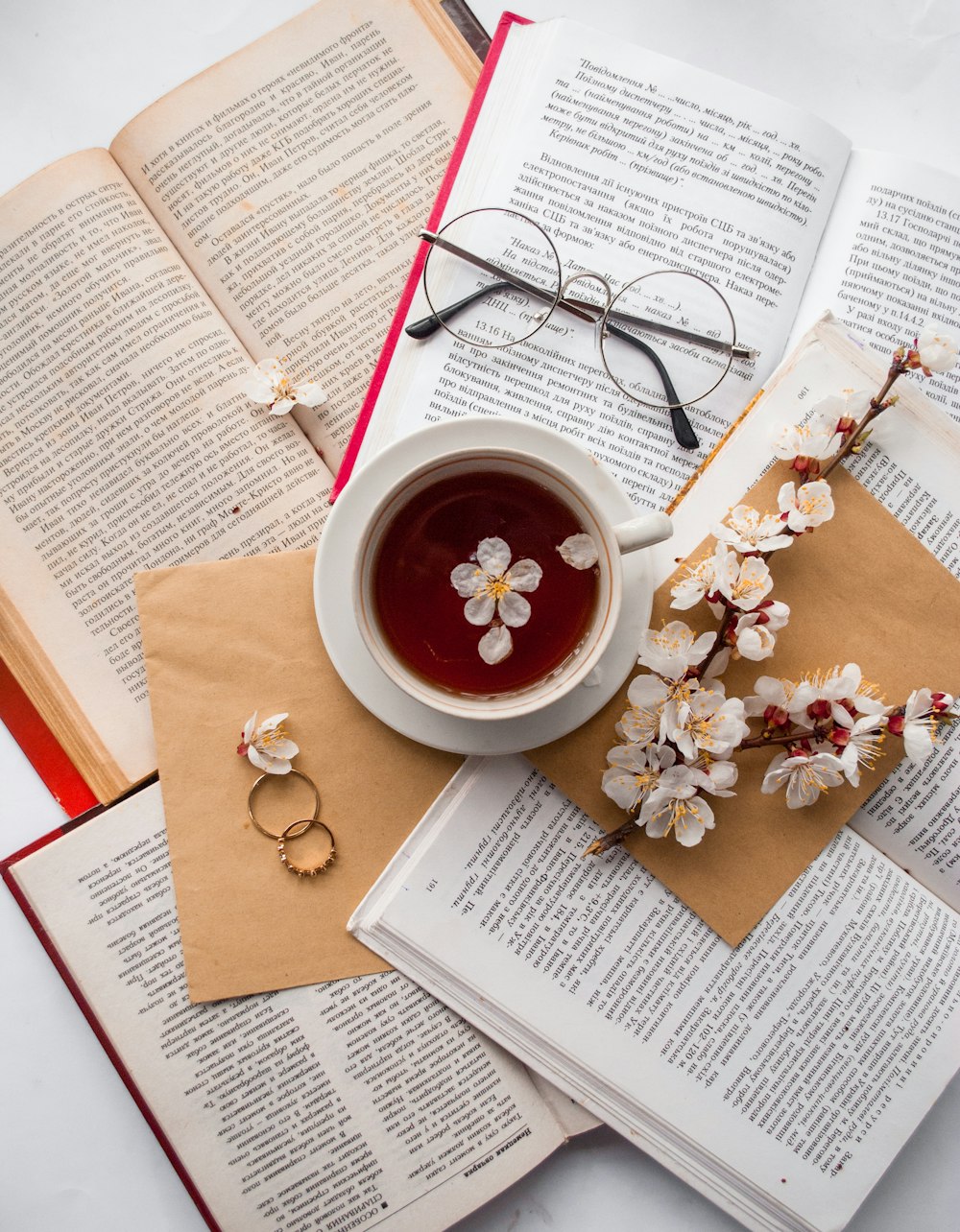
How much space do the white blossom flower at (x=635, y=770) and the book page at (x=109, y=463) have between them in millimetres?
418

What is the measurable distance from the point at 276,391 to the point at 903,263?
2.29ft

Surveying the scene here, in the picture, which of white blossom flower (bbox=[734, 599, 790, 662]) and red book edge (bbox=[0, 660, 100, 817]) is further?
red book edge (bbox=[0, 660, 100, 817])

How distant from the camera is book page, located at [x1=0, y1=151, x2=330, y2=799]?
93 cm

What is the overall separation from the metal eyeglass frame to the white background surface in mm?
300

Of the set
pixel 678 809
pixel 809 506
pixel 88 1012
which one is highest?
pixel 809 506

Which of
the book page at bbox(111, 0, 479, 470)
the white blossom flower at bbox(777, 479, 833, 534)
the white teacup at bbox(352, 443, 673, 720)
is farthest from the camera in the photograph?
the book page at bbox(111, 0, 479, 470)

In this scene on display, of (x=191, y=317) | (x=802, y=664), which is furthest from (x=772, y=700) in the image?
(x=191, y=317)

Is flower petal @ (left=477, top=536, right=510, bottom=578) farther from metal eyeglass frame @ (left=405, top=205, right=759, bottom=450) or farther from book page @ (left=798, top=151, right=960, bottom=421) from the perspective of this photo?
book page @ (left=798, top=151, right=960, bottom=421)

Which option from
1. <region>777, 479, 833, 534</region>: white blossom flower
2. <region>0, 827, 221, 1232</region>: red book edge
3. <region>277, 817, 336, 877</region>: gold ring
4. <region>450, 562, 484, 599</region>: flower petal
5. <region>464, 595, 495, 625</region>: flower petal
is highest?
<region>777, 479, 833, 534</region>: white blossom flower

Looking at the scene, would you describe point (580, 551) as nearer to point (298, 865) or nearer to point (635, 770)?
point (635, 770)

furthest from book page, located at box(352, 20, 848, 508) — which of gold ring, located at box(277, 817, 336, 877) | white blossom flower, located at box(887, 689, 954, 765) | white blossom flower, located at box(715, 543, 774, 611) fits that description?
gold ring, located at box(277, 817, 336, 877)

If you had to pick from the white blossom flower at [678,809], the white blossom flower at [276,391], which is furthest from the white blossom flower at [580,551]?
the white blossom flower at [276,391]

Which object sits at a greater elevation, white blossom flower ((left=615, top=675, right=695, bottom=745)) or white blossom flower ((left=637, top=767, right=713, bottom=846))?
white blossom flower ((left=615, top=675, right=695, bottom=745))

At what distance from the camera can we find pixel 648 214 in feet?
→ 3.03
